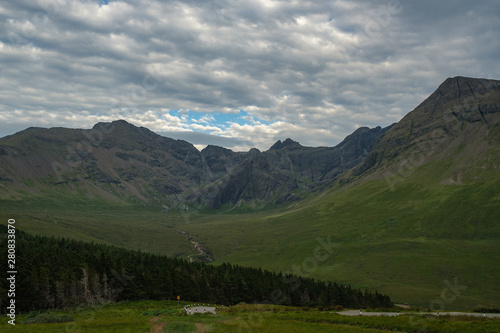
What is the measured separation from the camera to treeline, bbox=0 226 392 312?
239 feet

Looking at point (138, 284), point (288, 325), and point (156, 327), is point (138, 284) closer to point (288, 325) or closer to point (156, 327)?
point (156, 327)

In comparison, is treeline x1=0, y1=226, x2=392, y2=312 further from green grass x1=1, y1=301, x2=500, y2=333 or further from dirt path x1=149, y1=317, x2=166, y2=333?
dirt path x1=149, y1=317, x2=166, y2=333

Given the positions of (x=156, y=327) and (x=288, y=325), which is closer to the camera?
(x=156, y=327)

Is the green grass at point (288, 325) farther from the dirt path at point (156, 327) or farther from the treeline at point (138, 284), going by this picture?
the treeline at point (138, 284)

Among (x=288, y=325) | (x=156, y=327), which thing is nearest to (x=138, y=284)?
(x=156, y=327)

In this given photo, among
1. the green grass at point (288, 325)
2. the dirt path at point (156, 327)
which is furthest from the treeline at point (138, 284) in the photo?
the dirt path at point (156, 327)

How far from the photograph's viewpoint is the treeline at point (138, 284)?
7288 centimetres

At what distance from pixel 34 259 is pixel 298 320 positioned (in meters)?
69.3

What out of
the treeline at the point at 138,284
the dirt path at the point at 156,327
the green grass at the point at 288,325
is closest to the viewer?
the green grass at the point at 288,325

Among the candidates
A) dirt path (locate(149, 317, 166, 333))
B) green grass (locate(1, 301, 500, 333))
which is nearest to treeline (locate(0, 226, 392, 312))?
green grass (locate(1, 301, 500, 333))

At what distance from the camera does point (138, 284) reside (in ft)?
296

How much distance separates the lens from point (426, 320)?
43375 millimetres

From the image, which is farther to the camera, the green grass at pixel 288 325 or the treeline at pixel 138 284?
the treeline at pixel 138 284

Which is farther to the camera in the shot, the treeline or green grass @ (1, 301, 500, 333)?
the treeline
